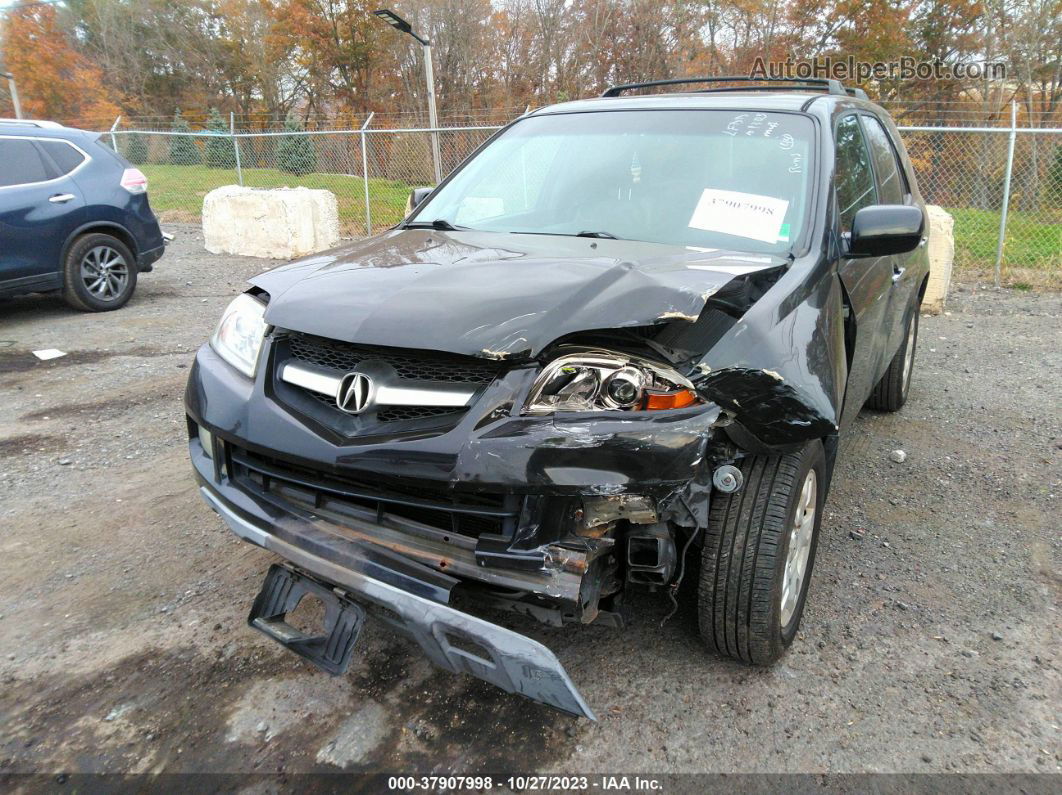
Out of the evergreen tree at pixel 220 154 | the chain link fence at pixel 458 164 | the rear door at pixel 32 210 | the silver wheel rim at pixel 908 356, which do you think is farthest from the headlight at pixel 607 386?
the evergreen tree at pixel 220 154

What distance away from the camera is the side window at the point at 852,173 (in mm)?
3146

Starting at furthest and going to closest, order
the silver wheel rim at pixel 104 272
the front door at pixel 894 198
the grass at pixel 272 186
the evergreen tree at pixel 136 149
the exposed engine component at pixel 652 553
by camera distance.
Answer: the evergreen tree at pixel 136 149 < the grass at pixel 272 186 < the silver wheel rim at pixel 104 272 < the front door at pixel 894 198 < the exposed engine component at pixel 652 553

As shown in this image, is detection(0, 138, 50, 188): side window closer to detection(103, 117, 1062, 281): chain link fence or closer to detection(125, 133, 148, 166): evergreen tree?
detection(103, 117, 1062, 281): chain link fence

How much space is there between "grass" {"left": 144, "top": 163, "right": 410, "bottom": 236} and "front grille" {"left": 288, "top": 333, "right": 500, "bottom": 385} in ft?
36.4

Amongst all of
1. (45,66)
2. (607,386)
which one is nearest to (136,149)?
(607,386)

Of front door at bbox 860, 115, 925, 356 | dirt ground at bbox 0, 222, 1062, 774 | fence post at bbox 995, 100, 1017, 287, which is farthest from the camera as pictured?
fence post at bbox 995, 100, 1017, 287

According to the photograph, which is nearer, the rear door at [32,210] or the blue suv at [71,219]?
the rear door at [32,210]

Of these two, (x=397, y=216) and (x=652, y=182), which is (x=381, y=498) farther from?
(x=397, y=216)

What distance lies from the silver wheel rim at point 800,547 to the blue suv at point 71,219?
736 cm

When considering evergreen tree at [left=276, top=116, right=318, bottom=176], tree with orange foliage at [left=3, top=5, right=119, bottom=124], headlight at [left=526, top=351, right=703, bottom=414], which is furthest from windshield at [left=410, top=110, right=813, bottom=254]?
tree with orange foliage at [left=3, top=5, right=119, bottom=124]

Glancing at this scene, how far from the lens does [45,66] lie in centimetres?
3797

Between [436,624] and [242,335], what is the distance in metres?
1.30

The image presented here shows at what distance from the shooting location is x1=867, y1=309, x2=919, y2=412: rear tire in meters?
4.88

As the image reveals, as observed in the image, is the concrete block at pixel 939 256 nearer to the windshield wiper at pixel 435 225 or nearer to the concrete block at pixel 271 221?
the windshield wiper at pixel 435 225
